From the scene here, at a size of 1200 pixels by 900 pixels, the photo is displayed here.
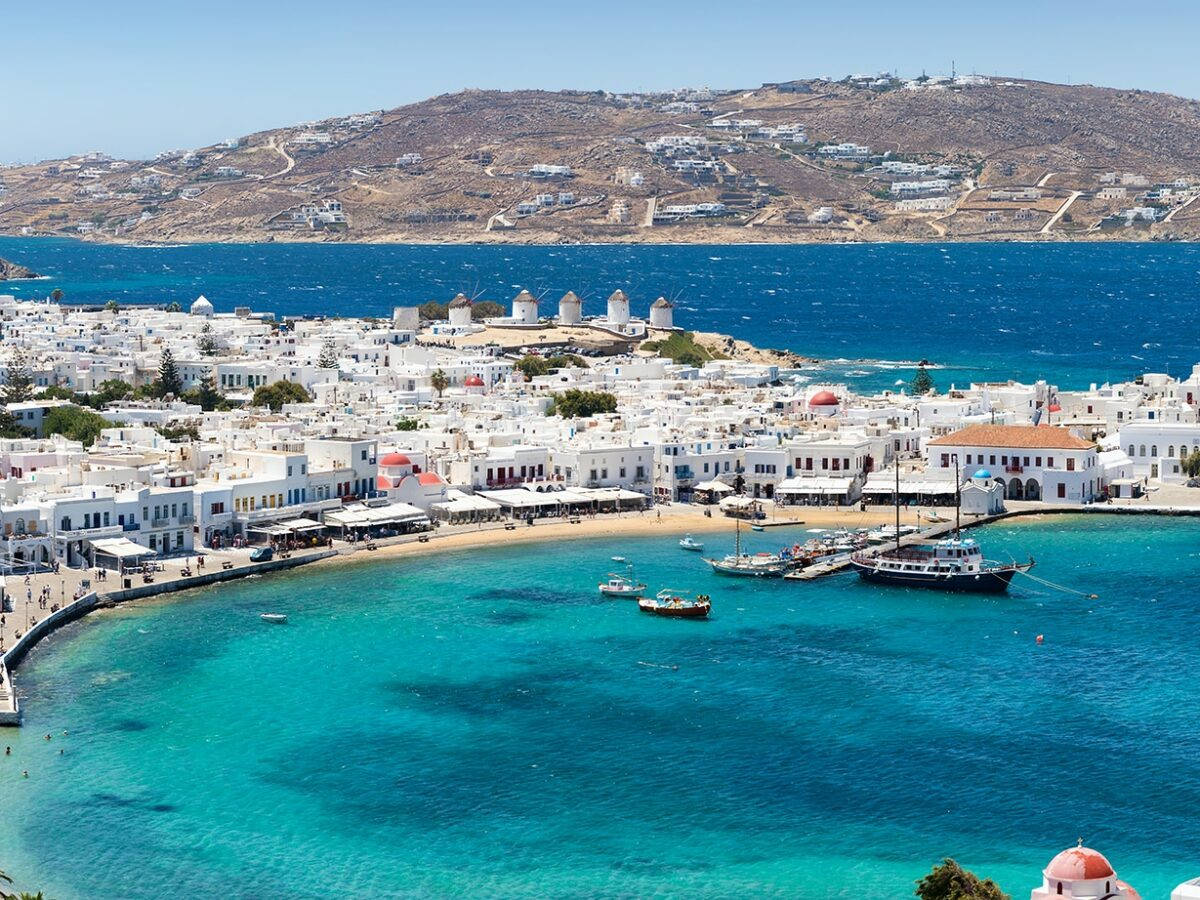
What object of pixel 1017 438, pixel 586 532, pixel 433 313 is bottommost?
pixel 586 532

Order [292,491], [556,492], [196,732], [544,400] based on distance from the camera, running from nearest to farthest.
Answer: [196,732] → [292,491] → [556,492] → [544,400]

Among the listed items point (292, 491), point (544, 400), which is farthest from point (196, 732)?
point (544, 400)

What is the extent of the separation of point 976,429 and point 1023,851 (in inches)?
1304

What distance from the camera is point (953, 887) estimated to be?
82.2 ft

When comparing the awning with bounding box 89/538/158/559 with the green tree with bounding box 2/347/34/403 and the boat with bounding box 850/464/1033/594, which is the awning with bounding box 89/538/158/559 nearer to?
the boat with bounding box 850/464/1033/594

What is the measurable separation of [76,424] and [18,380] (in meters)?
11.6

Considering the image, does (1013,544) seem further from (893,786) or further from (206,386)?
(206,386)

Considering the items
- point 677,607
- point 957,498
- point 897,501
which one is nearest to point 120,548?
point 677,607

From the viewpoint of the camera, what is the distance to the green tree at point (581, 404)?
241 feet

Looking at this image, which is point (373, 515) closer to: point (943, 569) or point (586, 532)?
point (586, 532)

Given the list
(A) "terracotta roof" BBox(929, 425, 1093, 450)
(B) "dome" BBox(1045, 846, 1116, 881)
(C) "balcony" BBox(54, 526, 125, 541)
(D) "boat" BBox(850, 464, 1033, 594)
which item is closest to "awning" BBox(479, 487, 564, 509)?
(D) "boat" BBox(850, 464, 1033, 594)

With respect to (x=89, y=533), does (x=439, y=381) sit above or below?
above

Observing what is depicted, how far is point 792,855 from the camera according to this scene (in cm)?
3156

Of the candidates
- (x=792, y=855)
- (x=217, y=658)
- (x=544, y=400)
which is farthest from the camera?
(x=544, y=400)
